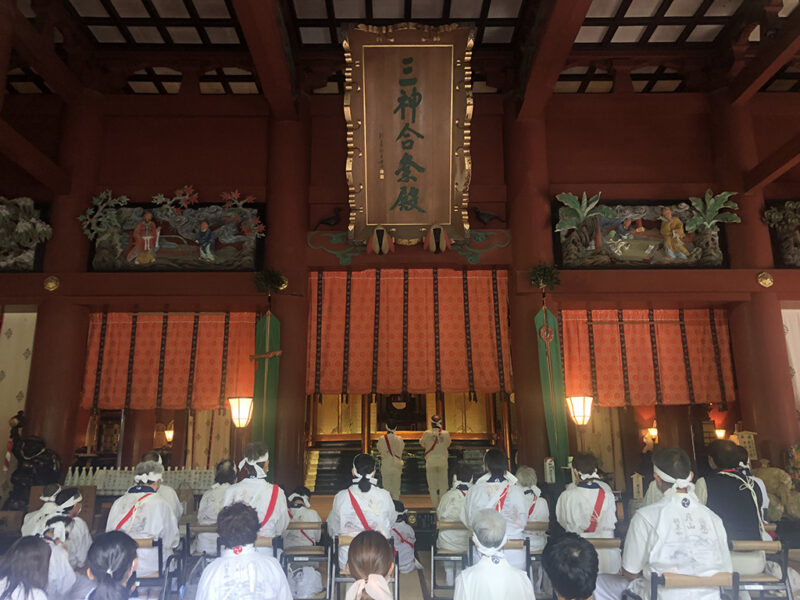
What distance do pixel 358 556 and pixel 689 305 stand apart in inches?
261

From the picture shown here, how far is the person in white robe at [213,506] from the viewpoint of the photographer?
14.6 ft

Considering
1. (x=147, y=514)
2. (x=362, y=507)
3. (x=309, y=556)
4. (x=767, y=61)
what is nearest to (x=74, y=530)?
(x=147, y=514)

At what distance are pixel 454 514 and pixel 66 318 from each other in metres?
5.35

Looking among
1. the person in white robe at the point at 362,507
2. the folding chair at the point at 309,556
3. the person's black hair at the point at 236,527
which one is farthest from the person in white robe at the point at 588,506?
the person's black hair at the point at 236,527

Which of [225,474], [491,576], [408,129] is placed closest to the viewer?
[491,576]

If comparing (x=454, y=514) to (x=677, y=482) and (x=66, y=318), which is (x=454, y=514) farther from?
(x=66, y=318)

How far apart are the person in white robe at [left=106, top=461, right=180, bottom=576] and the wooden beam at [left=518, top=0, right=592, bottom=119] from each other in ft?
18.5

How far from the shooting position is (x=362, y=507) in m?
4.06

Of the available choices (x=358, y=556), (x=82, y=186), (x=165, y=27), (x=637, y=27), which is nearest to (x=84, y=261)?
(x=82, y=186)

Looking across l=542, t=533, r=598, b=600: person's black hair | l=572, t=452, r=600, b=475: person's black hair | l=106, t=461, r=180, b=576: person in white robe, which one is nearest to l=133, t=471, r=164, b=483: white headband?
l=106, t=461, r=180, b=576: person in white robe

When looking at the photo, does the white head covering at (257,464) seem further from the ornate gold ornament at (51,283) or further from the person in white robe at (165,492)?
the ornate gold ornament at (51,283)

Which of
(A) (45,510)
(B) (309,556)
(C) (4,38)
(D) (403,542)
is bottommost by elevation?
(D) (403,542)

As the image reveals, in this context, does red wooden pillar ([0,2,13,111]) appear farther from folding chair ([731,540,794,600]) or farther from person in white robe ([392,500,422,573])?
folding chair ([731,540,794,600])

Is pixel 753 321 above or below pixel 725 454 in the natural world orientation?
above
